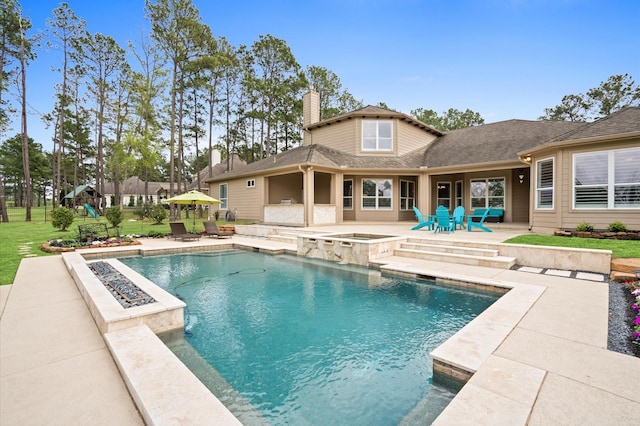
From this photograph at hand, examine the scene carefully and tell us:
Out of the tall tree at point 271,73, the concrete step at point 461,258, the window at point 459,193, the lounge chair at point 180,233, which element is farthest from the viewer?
the tall tree at point 271,73

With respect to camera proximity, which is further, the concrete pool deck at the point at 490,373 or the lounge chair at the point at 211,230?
the lounge chair at the point at 211,230

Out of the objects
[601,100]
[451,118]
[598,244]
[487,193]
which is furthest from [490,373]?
[601,100]

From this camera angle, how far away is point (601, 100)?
3077cm

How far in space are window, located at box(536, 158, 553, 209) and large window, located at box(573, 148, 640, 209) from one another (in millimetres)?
798

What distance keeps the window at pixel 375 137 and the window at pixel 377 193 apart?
1949 millimetres

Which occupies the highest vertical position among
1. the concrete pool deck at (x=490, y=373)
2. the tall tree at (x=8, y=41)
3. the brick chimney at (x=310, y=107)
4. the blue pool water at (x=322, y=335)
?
the tall tree at (x=8, y=41)

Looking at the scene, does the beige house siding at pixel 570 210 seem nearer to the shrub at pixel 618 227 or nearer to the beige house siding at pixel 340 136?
the shrub at pixel 618 227

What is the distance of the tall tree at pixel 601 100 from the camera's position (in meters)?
29.3

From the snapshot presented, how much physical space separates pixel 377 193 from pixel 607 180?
9023mm

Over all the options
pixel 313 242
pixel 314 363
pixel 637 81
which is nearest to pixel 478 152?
pixel 313 242

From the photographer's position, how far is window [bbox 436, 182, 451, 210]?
54.3ft

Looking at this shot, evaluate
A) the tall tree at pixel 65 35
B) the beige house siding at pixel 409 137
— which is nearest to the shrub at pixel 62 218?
the tall tree at pixel 65 35

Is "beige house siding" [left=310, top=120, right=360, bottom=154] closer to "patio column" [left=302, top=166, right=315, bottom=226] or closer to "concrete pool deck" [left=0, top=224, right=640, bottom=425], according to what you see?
"patio column" [left=302, top=166, right=315, bottom=226]

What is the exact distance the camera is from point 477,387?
227 cm
